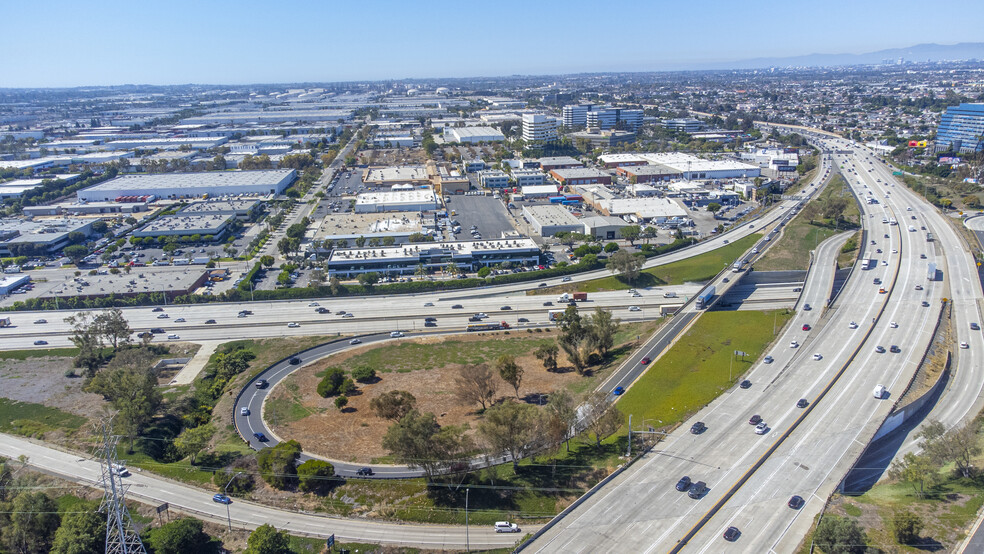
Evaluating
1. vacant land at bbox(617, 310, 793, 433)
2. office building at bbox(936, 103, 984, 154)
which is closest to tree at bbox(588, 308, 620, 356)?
vacant land at bbox(617, 310, 793, 433)

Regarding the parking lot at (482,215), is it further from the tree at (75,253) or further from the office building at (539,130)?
the office building at (539,130)

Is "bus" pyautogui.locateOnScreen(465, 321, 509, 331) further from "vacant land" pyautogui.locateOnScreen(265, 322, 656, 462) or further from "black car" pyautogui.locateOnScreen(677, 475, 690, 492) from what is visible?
"black car" pyautogui.locateOnScreen(677, 475, 690, 492)

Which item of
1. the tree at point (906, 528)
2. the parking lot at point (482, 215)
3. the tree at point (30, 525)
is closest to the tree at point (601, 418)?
the tree at point (906, 528)

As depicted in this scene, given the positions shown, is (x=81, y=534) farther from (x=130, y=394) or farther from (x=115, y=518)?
(x=130, y=394)

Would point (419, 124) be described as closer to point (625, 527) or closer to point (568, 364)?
point (568, 364)

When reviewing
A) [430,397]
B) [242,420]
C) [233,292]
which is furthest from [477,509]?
[233,292]

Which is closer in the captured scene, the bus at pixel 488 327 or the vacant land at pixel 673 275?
the bus at pixel 488 327
